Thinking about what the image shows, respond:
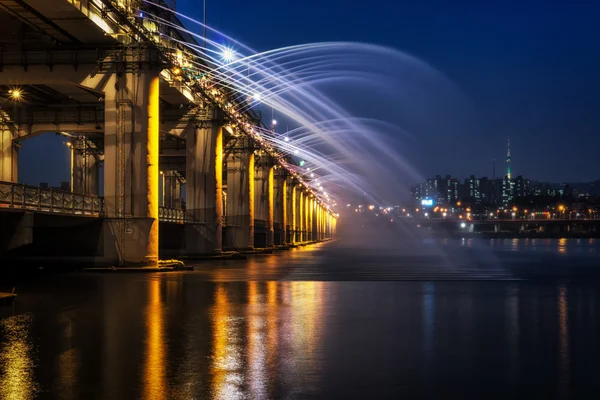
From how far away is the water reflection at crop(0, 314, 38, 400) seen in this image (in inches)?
336

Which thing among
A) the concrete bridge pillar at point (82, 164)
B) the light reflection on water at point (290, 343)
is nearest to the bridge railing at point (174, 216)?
the concrete bridge pillar at point (82, 164)

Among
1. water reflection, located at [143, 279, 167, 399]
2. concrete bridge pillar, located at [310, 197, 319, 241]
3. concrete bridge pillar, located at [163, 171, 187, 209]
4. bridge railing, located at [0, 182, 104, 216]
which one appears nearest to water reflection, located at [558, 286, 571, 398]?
water reflection, located at [143, 279, 167, 399]

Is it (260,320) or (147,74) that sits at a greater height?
(147,74)

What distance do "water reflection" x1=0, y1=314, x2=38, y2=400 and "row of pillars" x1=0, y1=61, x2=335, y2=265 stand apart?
20672 millimetres

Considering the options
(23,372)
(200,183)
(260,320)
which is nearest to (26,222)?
(260,320)

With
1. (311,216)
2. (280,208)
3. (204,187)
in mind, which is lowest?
(311,216)

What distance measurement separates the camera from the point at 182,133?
5519cm

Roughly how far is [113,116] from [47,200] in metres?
6.18

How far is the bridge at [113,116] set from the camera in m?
32.3

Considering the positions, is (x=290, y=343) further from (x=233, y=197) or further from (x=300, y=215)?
(x=300, y=215)

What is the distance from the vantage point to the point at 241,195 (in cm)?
7088

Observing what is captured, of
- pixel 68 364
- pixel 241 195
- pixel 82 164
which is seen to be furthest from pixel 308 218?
pixel 68 364

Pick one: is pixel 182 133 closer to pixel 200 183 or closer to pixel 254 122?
pixel 200 183

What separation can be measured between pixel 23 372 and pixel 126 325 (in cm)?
502
